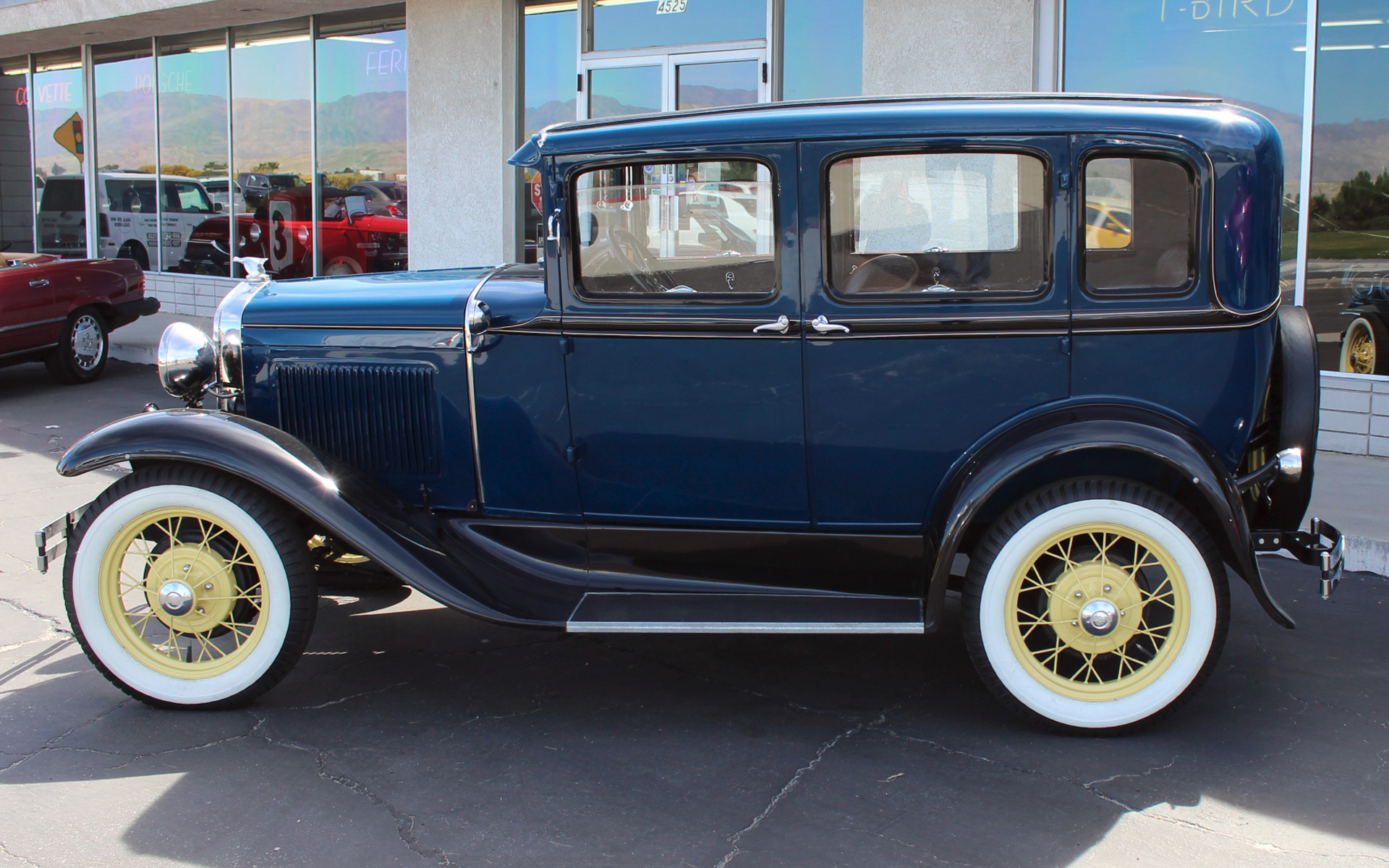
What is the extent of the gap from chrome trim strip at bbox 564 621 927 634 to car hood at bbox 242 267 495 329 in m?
1.11

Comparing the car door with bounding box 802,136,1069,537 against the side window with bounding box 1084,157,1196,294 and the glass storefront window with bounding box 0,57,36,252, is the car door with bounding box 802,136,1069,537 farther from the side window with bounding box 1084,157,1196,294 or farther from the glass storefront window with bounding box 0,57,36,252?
the glass storefront window with bounding box 0,57,36,252

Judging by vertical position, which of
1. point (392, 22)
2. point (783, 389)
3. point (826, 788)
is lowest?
point (826, 788)

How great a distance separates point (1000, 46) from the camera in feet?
25.9

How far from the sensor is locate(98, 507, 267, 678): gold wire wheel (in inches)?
139

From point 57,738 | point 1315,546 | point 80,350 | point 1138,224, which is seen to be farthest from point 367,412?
point 80,350

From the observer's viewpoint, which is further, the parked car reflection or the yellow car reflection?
the parked car reflection

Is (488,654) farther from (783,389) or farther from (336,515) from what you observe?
(783,389)

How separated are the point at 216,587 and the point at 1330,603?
430cm

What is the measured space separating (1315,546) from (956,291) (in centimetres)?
143

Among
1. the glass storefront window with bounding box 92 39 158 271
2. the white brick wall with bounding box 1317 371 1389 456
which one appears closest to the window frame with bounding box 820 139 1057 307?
the white brick wall with bounding box 1317 371 1389 456

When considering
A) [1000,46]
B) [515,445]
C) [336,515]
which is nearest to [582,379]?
Result: [515,445]

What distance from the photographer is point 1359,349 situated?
7020 mm

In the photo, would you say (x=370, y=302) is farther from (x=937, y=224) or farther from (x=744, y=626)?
(x=937, y=224)

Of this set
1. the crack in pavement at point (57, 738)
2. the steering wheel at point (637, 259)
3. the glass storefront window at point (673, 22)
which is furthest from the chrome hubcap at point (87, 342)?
the steering wheel at point (637, 259)
